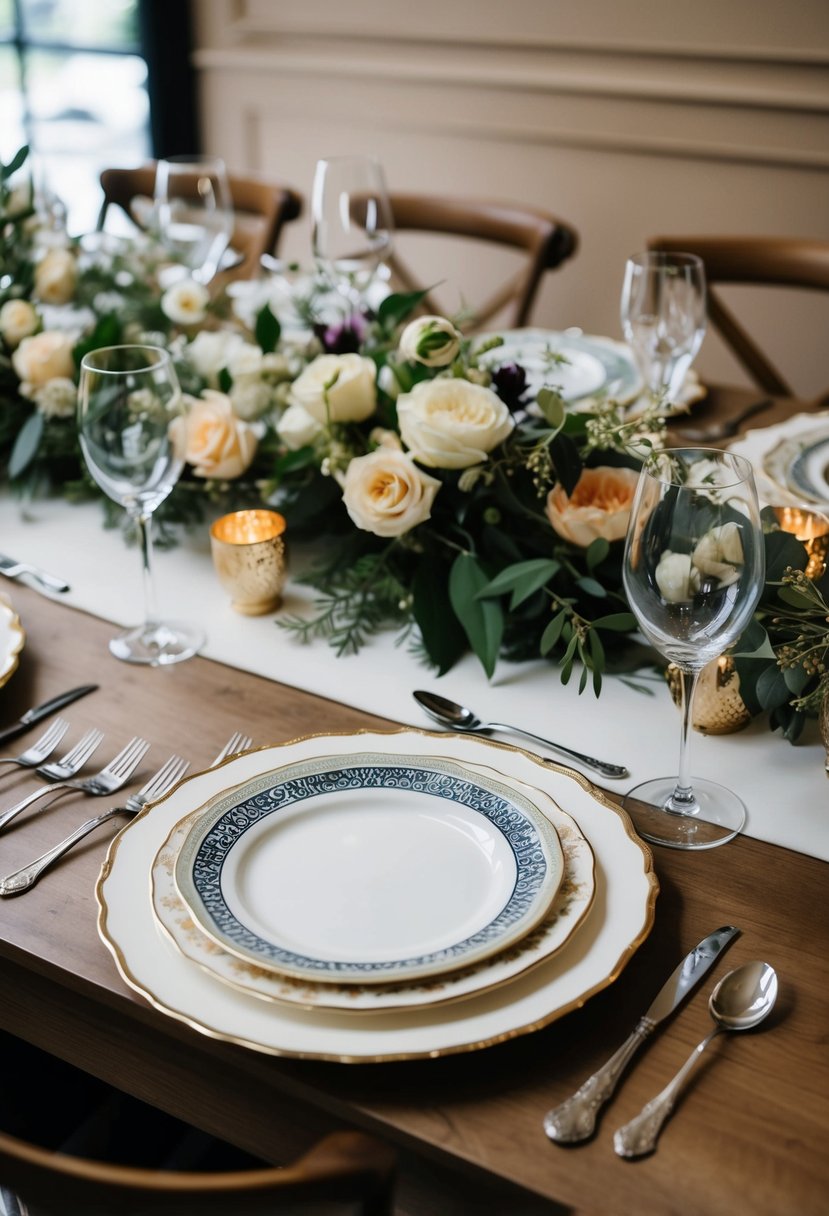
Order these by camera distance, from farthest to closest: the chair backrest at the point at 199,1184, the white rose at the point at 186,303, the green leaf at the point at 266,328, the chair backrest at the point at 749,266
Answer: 1. the chair backrest at the point at 749,266
2. the white rose at the point at 186,303
3. the green leaf at the point at 266,328
4. the chair backrest at the point at 199,1184

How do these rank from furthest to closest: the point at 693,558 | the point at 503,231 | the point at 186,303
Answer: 1. the point at 503,231
2. the point at 186,303
3. the point at 693,558

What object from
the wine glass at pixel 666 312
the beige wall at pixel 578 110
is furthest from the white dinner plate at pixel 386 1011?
the beige wall at pixel 578 110

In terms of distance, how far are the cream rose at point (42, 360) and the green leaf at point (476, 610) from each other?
22.1 inches

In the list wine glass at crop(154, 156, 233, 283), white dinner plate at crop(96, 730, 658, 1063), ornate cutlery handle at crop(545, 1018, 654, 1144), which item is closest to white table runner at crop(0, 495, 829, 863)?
white dinner plate at crop(96, 730, 658, 1063)

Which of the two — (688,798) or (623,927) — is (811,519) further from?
(623,927)

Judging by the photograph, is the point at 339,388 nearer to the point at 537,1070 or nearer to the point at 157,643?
the point at 157,643

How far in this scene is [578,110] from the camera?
2.73 metres

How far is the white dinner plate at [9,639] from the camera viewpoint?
96 cm

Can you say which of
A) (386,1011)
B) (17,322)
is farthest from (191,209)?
(386,1011)

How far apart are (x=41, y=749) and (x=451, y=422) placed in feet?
1.35

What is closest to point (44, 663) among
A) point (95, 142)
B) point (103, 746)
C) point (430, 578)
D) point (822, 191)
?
point (103, 746)

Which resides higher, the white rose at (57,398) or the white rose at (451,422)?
the white rose at (451,422)

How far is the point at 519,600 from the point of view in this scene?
953 mm

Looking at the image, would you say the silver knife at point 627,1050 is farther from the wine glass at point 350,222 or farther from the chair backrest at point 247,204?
the chair backrest at point 247,204
